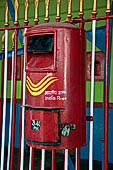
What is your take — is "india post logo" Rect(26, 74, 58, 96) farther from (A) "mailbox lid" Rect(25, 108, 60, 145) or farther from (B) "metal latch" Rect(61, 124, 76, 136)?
(B) "metal latch" Rect(61, 124, 76, 136)

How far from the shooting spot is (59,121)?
1847mm

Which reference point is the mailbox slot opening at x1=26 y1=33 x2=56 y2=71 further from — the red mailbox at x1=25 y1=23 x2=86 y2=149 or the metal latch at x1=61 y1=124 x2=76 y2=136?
the metal latch at x1=61 y1=124 x2=76 y2=136

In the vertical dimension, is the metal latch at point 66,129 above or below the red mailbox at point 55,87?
below

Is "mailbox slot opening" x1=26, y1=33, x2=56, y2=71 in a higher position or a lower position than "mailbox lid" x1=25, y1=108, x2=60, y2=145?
higher

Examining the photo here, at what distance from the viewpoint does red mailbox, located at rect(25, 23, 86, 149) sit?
1853 millimetres

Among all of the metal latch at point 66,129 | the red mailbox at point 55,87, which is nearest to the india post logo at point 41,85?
the red mailbox at point 55,87

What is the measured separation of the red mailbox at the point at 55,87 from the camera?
1.85m

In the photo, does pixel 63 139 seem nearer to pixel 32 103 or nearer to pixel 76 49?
pixel 32 103

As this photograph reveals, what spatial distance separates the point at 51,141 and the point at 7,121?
344cm

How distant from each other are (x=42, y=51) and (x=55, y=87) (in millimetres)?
262

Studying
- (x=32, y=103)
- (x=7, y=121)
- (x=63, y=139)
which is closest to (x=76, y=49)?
(x=32, y=103)

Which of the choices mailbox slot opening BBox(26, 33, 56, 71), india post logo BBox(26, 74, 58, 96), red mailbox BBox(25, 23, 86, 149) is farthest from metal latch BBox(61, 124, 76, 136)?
mailbox slot opening BBox(26, 33, 56, 71)

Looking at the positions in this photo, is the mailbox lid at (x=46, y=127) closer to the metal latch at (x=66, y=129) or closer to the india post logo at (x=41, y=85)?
the metal latch at (x=66, y=129)

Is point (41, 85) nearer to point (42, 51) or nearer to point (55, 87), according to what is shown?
point (55, 87)
